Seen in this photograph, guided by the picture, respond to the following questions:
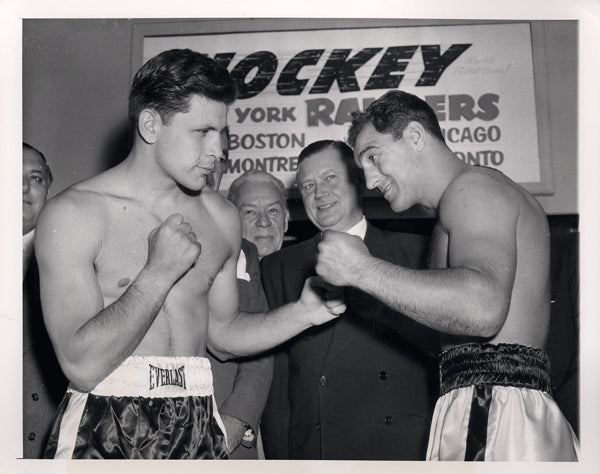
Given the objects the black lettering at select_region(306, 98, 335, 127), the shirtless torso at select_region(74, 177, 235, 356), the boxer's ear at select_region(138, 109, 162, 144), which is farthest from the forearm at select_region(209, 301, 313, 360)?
the black lettering at select_region(306, 98, 335, 127)

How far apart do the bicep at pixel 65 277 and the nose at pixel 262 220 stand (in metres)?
0.67

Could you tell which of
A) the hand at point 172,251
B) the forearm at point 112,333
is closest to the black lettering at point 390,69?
the hand at point 172,251

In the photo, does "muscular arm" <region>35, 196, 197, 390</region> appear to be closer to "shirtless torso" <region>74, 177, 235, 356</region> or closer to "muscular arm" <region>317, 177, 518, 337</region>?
"shirtless torso" <region>74, 177, 235, 356</region>

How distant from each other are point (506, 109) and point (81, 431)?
125 centimetres

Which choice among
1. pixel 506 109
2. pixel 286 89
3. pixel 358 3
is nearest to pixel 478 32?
pixel 506 109

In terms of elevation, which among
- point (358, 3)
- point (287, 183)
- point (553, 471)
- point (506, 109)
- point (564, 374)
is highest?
point (358, 3)

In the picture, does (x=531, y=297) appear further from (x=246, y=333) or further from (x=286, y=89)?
(x=286, y=89)

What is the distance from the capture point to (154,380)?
4.49 ft

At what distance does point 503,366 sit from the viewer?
1.35 meters

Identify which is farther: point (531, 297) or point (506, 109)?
point (506, 109)

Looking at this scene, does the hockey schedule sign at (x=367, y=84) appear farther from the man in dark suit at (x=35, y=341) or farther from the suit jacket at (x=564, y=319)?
the man in dark suit at (x=35, y=341)

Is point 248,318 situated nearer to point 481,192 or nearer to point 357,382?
point 357,382

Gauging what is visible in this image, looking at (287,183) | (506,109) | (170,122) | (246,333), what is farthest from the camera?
(287,183)

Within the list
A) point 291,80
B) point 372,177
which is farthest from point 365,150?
point 291,80
